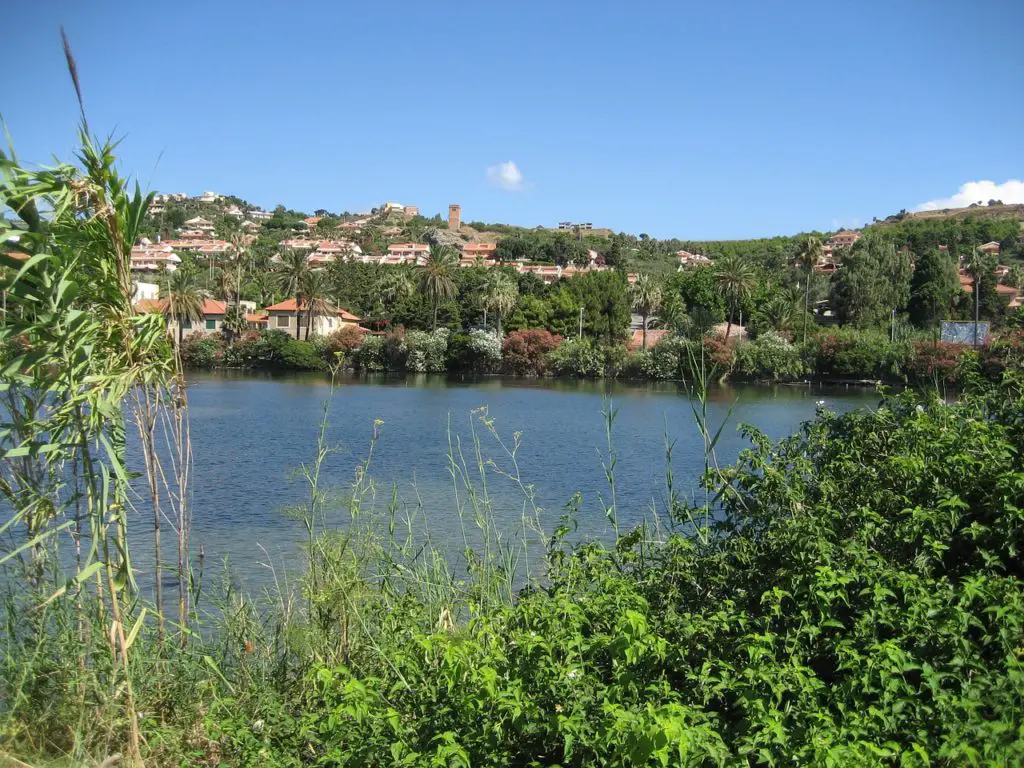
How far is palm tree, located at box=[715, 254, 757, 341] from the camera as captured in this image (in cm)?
6794

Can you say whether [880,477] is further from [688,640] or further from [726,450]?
[726,450]

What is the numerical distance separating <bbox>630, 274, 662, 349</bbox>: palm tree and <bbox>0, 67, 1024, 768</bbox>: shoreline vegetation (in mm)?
62915

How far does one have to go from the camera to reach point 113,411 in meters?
4.29

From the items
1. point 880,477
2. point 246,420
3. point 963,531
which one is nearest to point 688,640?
point 963,531

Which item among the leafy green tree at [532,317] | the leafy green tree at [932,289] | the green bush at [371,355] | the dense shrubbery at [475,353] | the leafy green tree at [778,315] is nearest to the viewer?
the leafy green tree at [778,315]

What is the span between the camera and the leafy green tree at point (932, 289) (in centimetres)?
6712

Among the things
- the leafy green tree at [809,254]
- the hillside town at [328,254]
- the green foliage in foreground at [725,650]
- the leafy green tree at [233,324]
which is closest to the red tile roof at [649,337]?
the hillside town at [328,254]

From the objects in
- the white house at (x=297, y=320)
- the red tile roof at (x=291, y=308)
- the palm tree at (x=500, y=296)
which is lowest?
the white house at (x=297, y=320)

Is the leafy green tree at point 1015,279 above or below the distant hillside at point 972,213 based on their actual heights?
below

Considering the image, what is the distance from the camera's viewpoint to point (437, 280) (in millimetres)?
69500

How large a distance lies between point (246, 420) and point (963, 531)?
99.8ft

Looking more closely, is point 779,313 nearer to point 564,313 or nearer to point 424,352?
point 564,313

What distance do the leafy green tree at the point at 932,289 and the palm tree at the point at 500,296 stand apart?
3098 centimetres

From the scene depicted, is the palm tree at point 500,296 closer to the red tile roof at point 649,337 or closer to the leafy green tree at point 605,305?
the leafy green tree at point 605,305
